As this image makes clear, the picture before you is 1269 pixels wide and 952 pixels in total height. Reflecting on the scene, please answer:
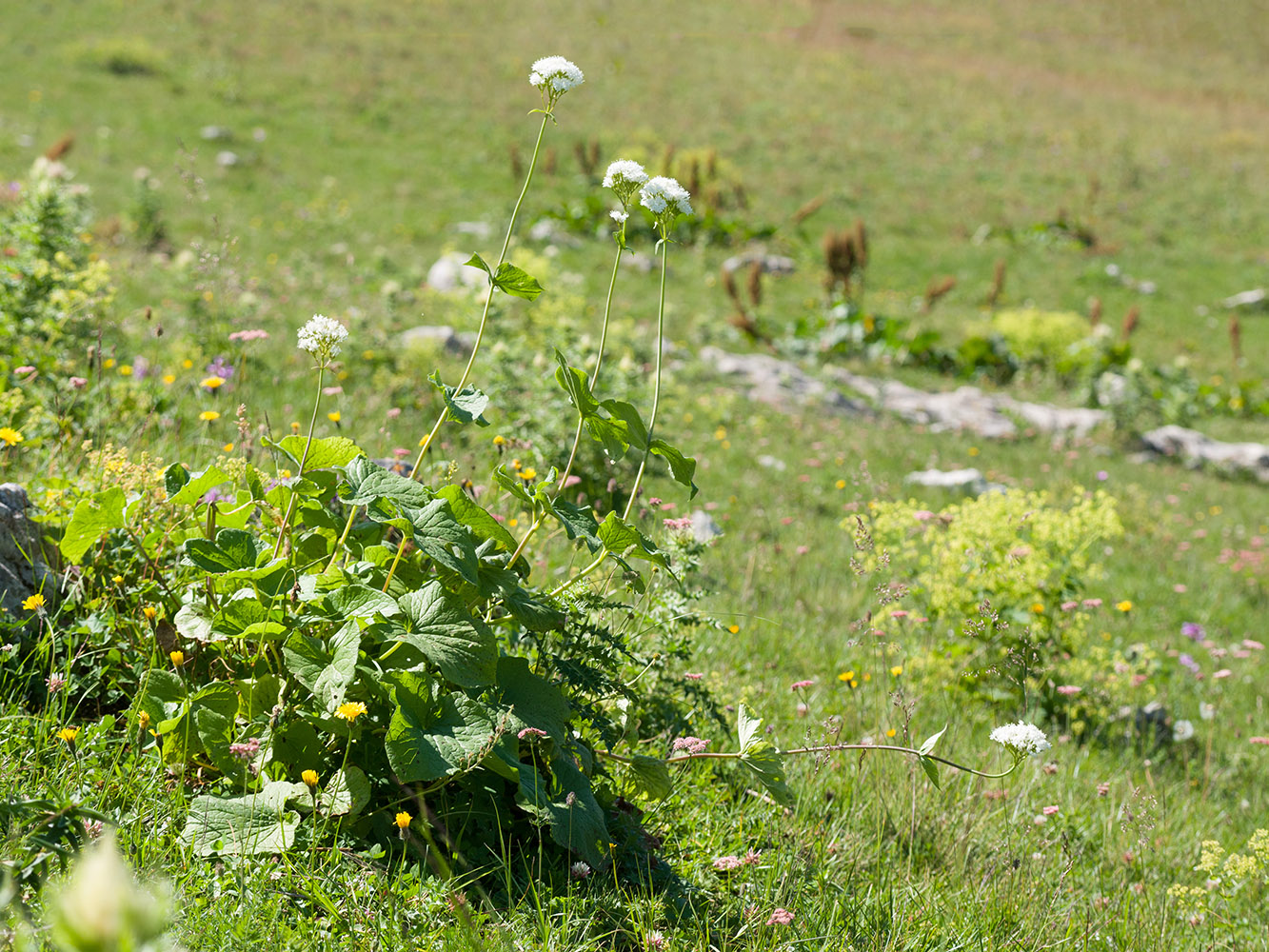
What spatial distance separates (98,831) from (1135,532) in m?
7.20

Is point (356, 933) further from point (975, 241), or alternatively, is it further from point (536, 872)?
point (975, 241)

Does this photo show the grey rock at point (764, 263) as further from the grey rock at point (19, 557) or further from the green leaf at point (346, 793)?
the green leaf at point (346, 793)

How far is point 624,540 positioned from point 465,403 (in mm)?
452

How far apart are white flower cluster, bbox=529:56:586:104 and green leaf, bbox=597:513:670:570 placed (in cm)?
92

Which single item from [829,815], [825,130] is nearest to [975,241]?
[825,130]

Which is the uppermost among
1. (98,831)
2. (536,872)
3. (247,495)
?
(247,495)

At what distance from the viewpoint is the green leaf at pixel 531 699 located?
183 cm

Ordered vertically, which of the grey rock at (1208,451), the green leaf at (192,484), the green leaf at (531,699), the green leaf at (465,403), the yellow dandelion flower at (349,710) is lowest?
the grey rock at (1208,451)

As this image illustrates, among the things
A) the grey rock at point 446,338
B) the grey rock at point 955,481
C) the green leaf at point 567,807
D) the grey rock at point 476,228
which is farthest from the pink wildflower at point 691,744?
the grey rock at point 476,228

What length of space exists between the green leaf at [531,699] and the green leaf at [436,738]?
10 cm

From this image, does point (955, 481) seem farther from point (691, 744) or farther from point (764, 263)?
point (764, 263)

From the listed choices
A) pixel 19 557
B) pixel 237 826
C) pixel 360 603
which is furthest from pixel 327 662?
pixel 19 557

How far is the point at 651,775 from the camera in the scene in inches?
77.1

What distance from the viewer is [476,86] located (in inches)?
846
